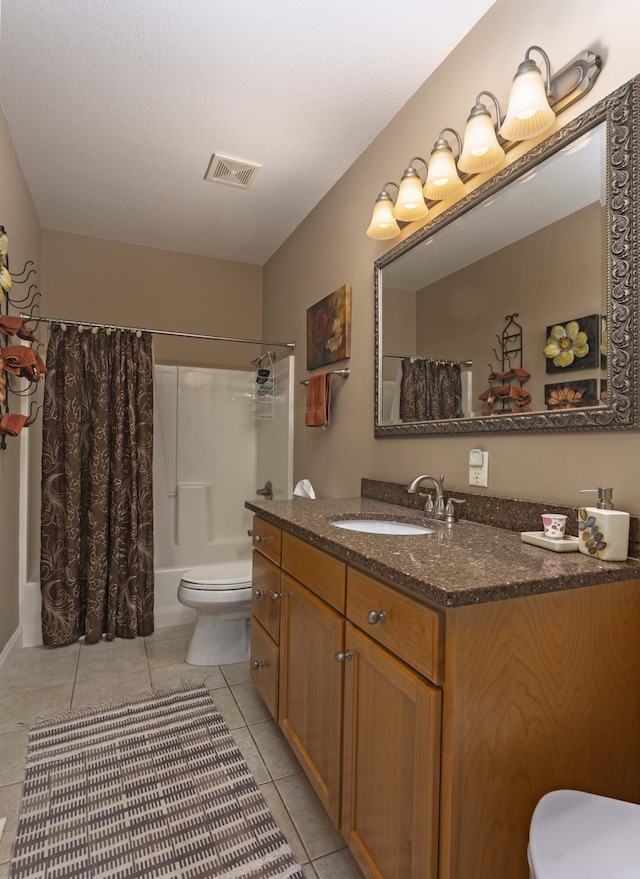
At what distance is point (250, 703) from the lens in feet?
6.48

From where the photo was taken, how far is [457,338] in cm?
159

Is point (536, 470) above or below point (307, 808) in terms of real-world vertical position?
above

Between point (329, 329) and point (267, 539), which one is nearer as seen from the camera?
point (267, 539)

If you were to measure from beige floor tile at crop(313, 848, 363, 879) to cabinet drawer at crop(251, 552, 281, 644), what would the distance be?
59cm

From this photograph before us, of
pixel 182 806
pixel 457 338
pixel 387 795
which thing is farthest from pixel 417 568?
pixel 182 806

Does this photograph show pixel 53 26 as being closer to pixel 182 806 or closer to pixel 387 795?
pixel 387 795

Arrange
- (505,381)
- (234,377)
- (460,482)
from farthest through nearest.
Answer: (234,377), (460,482), (505,381)

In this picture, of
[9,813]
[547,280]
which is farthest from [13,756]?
[547,280]

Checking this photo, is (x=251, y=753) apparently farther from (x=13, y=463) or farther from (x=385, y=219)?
(x=385, y=219)

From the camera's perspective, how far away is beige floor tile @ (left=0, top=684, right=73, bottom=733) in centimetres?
185

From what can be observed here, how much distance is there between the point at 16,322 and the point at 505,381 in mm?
1864

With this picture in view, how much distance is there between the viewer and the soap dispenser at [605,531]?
0.99 metres

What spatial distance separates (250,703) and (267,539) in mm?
785

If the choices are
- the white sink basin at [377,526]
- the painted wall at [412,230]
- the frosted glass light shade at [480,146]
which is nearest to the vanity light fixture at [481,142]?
the frosted glass light shade at [480,146]
